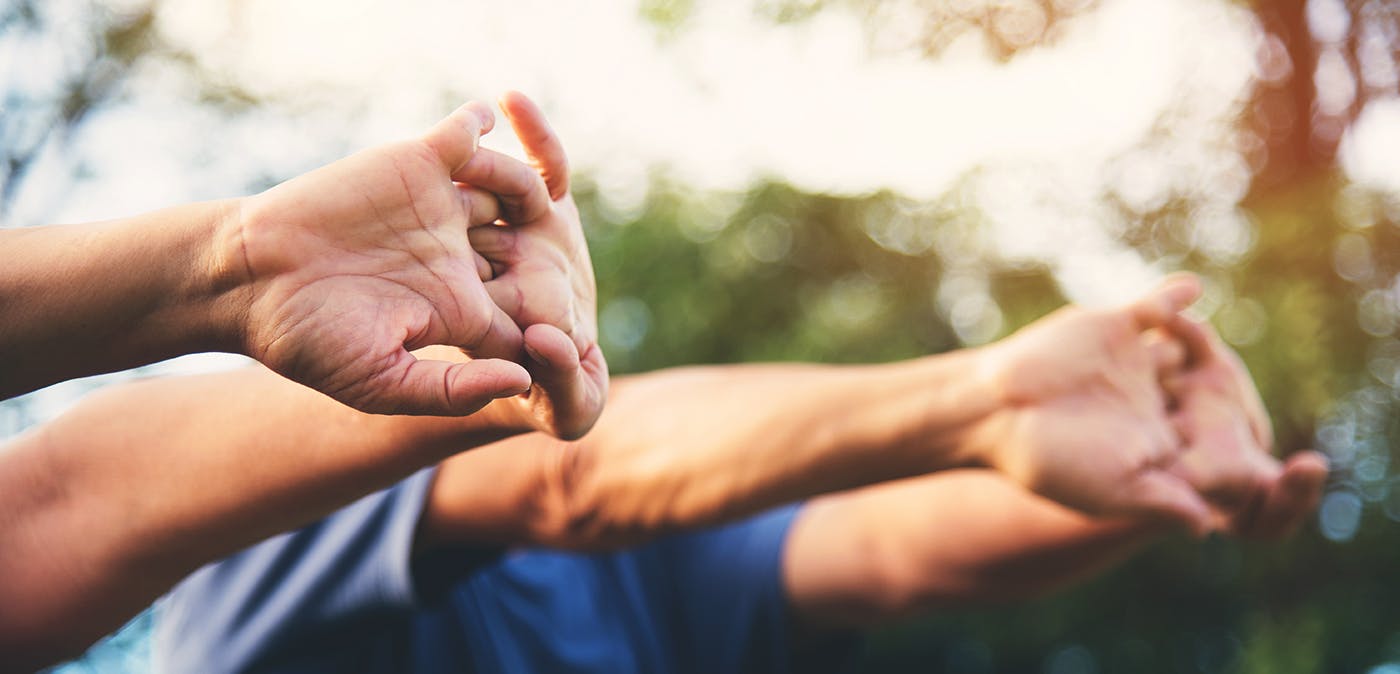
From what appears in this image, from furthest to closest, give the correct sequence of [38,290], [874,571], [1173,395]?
[874,571] < [1173,395] < [38,290]

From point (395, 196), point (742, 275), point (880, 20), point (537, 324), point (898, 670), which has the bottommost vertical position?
point (898, 670)

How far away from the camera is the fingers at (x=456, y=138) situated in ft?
3.34

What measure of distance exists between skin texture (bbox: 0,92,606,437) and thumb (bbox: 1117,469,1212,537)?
113cm

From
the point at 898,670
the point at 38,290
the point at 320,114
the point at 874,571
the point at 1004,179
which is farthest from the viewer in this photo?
the point at 320,114

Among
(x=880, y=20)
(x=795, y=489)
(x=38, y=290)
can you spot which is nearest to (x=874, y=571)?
(x=795, y=489)

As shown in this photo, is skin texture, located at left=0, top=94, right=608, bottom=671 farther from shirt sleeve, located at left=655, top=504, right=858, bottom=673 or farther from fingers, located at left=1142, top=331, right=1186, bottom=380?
shirt sleeve, located at left=655, top=504, right=858, bottom=673

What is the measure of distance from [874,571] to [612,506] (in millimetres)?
969

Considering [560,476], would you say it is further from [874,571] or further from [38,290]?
[874,571]

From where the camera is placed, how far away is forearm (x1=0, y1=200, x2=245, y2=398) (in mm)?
988

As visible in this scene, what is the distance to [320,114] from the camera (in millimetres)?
3631

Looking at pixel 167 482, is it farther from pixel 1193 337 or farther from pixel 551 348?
pixel 1193 337

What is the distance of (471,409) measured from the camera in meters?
0.98

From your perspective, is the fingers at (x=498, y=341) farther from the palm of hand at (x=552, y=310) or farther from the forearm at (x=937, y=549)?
the forearm at (x=937, y=549)

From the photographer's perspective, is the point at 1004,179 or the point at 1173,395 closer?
the point at 1173,395
